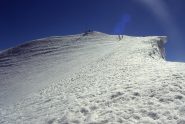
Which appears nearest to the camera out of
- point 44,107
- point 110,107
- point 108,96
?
point 110,107

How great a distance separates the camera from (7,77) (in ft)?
118

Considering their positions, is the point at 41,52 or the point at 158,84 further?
the point at 41,52

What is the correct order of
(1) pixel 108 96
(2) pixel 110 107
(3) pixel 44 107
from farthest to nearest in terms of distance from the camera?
(3) pixel 44 107 → (1) pixel 108 96 → (2) pixel 110 107

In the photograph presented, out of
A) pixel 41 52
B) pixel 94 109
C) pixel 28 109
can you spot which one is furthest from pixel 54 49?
pixel 94 109

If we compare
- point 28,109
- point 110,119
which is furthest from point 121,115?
point 28,109

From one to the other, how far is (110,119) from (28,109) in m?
6.98

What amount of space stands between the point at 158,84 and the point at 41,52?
40182mm

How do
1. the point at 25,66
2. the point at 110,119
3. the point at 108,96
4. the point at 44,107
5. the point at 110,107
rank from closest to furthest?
the point at 110,119
the point at 110,107
the point at 108,96
the point at 44,107
the point at 25,66

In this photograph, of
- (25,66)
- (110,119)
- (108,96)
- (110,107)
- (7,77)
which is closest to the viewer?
(110,119)

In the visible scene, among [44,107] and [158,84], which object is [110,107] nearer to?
[158,84]

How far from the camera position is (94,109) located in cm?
1349

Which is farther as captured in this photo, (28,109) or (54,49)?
(54,49)

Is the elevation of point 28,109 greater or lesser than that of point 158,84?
lesser

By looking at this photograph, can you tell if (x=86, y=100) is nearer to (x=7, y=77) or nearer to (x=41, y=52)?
(x=7, y=77)
